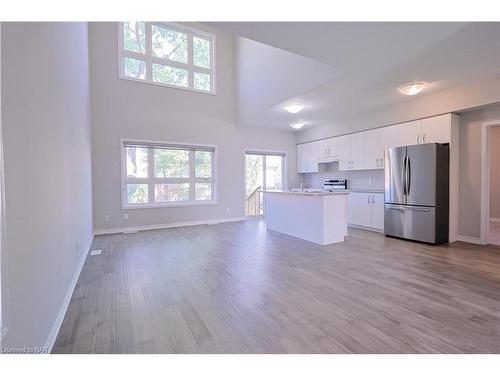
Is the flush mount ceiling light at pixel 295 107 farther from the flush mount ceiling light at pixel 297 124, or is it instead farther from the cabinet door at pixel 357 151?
the cabinet door at pixel 357 151

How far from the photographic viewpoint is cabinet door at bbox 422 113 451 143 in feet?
14.0

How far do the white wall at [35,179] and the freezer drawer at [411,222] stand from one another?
17.0ft

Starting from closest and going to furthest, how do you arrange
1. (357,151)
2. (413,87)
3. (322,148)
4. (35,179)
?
(35,179), (413,87), (357,151), (322,148)

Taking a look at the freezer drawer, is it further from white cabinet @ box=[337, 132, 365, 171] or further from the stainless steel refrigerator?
white cabinet @ box=[337, 132, 365, 171]

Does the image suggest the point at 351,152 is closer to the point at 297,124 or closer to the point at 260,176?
the point at 297,124

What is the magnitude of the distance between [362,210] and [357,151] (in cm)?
141

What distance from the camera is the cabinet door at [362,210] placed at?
5.43 m

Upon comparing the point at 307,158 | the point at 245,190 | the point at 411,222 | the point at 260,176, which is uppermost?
the point at 307,158

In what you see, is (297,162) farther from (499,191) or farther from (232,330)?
(232,330)

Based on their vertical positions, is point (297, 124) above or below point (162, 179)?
above

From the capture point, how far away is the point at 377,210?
5227 millimetres

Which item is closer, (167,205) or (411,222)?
(411,222)

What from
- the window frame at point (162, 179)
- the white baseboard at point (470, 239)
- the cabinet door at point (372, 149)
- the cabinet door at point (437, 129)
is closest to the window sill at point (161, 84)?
the window frame at point (162, 179)

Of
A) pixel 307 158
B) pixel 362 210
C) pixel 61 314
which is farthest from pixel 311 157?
pixel 61 314
